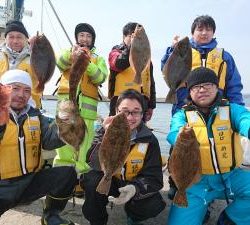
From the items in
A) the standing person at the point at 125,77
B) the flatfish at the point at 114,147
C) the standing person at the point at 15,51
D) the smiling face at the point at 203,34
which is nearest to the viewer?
the flatfish at the point at 114,147

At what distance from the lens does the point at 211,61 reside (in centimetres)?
503

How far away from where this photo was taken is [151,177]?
4.00m

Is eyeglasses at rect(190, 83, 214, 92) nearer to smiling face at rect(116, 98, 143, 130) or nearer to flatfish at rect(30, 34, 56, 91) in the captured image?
smiling face at rect(116, 98, 143, 130)

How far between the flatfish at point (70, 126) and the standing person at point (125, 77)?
1.42 metres

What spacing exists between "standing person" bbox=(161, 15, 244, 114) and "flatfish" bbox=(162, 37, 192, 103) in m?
0.85

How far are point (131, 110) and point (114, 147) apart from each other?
0.59 metres

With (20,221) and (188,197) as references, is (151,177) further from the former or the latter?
(20,221)

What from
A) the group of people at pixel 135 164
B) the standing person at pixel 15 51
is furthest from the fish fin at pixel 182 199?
the standing person at pixel 15 51

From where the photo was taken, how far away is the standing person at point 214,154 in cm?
391

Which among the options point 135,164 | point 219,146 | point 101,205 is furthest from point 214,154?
point 101,205

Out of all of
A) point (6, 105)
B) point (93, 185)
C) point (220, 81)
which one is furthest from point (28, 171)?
point (220, 81)

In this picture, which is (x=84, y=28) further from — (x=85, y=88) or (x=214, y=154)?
(x=214, y=154)

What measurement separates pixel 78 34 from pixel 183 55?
1659 millimetres

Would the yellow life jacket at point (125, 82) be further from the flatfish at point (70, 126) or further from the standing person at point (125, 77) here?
the flatfish at point (70, 126)
